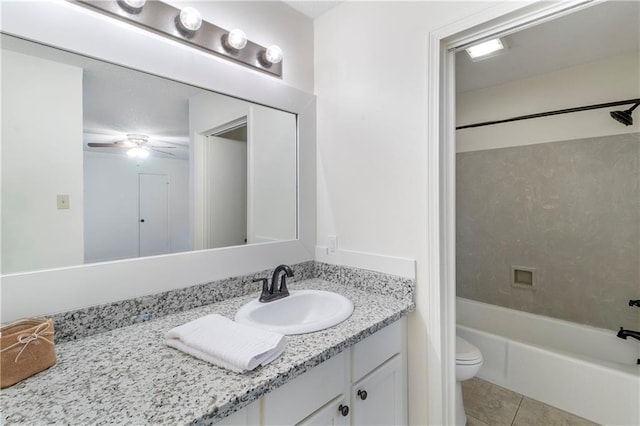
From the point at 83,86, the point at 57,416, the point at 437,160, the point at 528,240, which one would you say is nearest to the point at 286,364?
the point at 57,416

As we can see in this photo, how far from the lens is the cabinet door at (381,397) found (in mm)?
1020

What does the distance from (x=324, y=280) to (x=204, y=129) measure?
1.01 meters

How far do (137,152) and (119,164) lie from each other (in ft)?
0.30

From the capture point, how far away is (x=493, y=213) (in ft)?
8.12

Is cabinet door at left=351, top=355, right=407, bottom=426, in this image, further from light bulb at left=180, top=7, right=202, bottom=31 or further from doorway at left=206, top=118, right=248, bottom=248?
light bulb at left=180, top=7, right=202, bottom=31

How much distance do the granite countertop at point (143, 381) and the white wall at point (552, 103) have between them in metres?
2.27

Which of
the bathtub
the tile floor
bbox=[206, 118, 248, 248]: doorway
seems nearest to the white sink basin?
bbox=[206, 118, 248, 248]: doorway

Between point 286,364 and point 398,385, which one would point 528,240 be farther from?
point 286,364

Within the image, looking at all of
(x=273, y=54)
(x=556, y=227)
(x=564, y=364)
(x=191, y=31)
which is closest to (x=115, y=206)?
(x=191, y=31)

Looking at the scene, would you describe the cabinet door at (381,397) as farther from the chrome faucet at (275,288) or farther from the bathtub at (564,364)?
the bathtub at (564,364)

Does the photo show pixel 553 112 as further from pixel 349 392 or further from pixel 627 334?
pixel 349 392

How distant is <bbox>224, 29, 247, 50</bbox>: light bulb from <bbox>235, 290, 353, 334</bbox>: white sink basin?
1.14 m

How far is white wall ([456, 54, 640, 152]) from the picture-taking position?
1.91 meters

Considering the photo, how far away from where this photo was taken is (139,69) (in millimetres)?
1049
